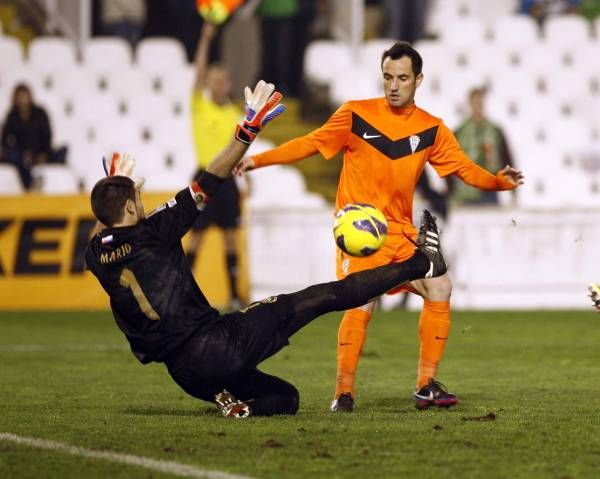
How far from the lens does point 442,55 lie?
19281mm

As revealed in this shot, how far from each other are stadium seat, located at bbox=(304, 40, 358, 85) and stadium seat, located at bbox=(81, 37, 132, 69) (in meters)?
2.29

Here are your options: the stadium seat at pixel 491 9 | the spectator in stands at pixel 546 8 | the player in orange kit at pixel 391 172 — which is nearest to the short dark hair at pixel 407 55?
the player in orange kit at pixel 391 172

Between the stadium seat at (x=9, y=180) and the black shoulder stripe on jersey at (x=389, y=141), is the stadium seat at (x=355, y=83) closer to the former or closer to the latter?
the stadium seat at (x=9, y=180)

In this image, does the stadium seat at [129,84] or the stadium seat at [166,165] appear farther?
the stadium seat at [129,84]

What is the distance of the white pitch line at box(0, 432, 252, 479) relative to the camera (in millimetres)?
5418

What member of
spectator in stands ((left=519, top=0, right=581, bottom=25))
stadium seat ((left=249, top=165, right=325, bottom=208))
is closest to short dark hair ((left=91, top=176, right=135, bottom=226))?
stadium seat ((left=249, top=165, right=325, bottom=208))

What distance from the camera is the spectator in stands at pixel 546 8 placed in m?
20.7

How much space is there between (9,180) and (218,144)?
9.49ft

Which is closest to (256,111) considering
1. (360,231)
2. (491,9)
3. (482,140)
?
(360,231)

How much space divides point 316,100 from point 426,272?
1220 cm

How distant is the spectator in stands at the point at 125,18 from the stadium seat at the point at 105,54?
0.95 metres

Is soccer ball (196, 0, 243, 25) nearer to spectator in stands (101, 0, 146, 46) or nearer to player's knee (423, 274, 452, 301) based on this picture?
spectator in stands (101, 0, 146, 46)

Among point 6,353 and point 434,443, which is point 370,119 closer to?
point 434,443

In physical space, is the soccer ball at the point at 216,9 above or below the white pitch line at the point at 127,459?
above
